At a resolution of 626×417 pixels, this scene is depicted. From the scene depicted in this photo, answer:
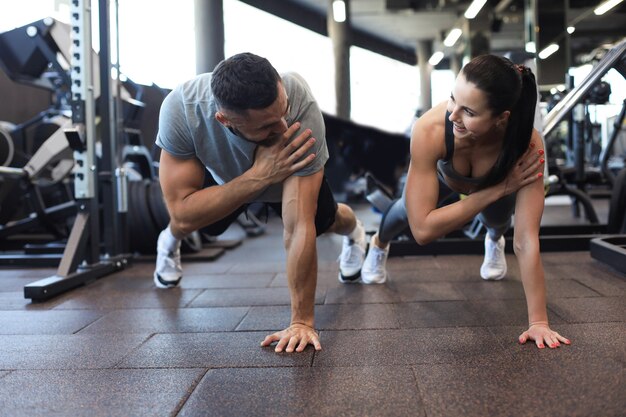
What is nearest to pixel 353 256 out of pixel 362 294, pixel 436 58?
pixel 362 294

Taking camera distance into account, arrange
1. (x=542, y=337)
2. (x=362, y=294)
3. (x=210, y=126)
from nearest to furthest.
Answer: (x=542, y=337), (x=210, y=126), (x=362, y=294)

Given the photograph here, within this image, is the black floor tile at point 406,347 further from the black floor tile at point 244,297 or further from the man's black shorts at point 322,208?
the black floor tile at point 244,297

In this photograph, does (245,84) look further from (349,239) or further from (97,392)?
(349,239)

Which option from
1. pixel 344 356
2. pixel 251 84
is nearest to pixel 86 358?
pixel 344 356

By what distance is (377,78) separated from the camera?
9.28 m

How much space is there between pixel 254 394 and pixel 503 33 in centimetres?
911

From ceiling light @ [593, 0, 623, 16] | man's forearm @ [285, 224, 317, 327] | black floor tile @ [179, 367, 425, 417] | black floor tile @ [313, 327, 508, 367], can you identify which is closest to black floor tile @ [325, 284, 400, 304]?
black floor tile @ [313, 327, 508, 367]

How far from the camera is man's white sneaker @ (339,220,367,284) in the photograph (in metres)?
2.28

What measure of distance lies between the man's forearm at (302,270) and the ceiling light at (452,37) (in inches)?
357

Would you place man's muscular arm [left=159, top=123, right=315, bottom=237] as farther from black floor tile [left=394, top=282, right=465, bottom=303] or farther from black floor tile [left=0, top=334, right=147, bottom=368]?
black floor tile [left=394, top=282, right=465, bottom=303]

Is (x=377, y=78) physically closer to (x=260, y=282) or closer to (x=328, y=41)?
(x=328, y=41)

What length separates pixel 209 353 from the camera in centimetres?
143

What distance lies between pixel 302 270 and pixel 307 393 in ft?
1.32

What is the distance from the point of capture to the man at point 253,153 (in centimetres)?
132
